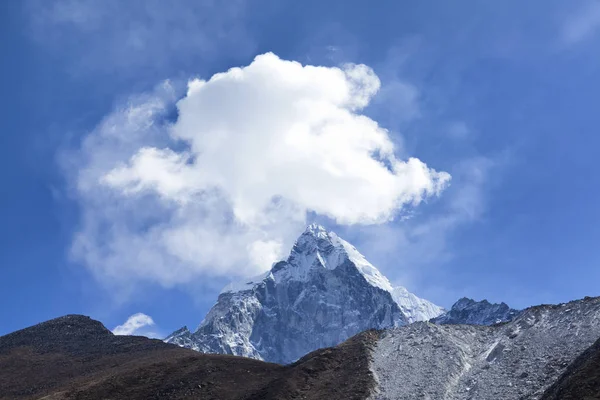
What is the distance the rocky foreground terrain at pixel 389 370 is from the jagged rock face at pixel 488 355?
9 cm

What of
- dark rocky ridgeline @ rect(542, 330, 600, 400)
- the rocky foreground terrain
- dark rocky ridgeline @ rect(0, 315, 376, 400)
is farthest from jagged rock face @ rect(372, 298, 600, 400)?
dark rocky ridgeline @ rect(542, 330, 600, 400)

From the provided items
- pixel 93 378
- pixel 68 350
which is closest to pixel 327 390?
pixel 93 378

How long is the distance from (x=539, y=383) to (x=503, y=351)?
28.0ft

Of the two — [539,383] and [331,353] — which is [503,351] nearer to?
[539,383]

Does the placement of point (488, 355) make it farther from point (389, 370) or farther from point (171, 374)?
point (171, 374)

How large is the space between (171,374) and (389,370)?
21252mm

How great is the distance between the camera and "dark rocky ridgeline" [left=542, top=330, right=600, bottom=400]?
1353 inches

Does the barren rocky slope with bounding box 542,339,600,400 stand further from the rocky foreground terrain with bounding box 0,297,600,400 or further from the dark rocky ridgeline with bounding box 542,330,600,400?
the rocky foreground terrain with bounding box 0,297,600,400

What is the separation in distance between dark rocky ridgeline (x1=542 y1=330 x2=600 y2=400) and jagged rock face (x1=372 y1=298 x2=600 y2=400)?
4779 millimetres

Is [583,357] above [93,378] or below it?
below

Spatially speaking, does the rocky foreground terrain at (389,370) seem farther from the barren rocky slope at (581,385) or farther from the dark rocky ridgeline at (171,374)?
the barren rocky slope at (581,385)

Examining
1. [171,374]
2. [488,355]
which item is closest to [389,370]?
[488,355]

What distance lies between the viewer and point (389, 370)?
181 feet

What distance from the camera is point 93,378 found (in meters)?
61.7
